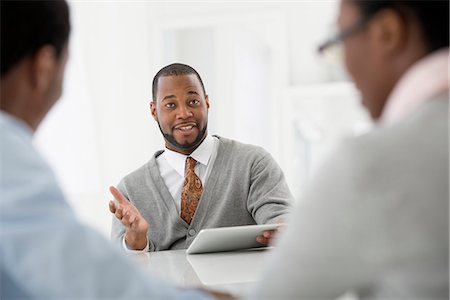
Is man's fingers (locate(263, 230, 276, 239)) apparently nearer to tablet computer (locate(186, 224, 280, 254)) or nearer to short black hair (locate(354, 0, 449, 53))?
tablet computer (locate(186, 224, 280, 254))

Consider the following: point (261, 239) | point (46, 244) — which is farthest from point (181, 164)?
point (46, 244)

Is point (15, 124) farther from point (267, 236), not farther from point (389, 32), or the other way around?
point (267, 236)

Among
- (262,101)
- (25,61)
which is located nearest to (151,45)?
(262,101)

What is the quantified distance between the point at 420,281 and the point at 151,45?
551cm

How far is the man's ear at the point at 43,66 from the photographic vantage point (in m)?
1.29

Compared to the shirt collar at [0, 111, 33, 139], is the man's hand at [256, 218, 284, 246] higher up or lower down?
lower down

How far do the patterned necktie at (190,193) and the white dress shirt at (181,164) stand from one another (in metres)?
0.02

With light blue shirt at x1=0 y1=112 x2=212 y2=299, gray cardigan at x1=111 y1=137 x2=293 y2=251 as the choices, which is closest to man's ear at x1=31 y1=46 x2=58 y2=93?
light blue shirt at x1=0 y1=112 x2=212 y2=299

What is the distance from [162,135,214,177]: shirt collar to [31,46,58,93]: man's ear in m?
1.81

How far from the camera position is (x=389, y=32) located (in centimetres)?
114

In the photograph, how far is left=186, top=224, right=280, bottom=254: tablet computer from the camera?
240cm

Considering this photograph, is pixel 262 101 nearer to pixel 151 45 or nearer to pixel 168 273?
pixel 151 45

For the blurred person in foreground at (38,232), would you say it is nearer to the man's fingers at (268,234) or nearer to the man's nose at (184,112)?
the man's fingers at (268,234)

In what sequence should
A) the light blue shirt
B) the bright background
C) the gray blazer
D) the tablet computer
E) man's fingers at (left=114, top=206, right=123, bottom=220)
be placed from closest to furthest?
the gray blazer
the light blue shirt
the tablet computer
man's fingers at (left=114, top=206, right=123, bottom=220)
the bright background
